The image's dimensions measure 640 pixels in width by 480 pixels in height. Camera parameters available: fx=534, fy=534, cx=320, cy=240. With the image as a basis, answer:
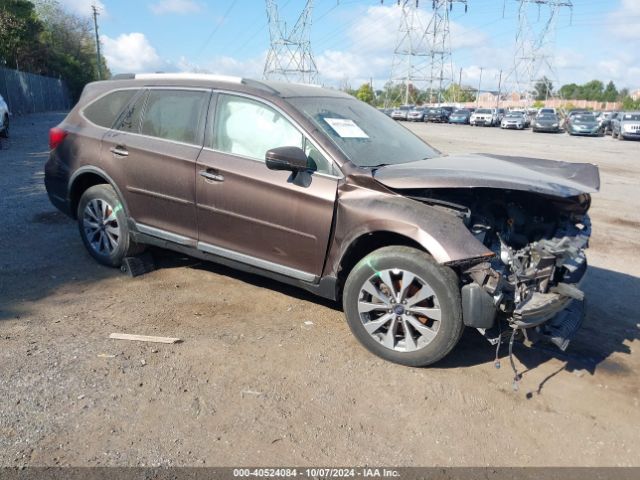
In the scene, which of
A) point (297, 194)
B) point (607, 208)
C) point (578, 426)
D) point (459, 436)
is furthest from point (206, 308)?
point (607, 208)

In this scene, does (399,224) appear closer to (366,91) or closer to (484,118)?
(484,118)

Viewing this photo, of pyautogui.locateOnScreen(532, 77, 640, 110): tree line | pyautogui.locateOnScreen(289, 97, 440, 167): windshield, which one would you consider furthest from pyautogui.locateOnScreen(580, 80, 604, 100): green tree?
pyautogui.locateOnScreen(289, 97, 440, 167): windshield

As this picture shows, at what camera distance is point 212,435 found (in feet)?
9.43

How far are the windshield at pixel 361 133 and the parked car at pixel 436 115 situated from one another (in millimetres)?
48310

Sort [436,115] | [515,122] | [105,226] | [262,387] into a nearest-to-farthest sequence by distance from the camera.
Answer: [262,387] < [105,226] < [515,122] < [436,115]

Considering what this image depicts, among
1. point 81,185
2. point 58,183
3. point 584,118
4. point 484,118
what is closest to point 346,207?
point 81,185

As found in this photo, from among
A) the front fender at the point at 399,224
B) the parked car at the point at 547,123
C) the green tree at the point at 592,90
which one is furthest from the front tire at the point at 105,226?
the green tree at the point at 592,90

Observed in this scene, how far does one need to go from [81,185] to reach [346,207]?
3033mm

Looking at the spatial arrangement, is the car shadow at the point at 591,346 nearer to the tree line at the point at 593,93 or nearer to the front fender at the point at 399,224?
the front fender at the point at 399,224

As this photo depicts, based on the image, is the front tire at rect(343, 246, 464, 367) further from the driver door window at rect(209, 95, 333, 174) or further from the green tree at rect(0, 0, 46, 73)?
the green tree at rect(0, 0, 46, 73)

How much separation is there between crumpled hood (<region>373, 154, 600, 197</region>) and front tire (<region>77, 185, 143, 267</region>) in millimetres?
2568

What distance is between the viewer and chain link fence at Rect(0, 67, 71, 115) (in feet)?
91.0

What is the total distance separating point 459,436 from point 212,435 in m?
1.37

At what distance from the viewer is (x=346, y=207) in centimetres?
375
